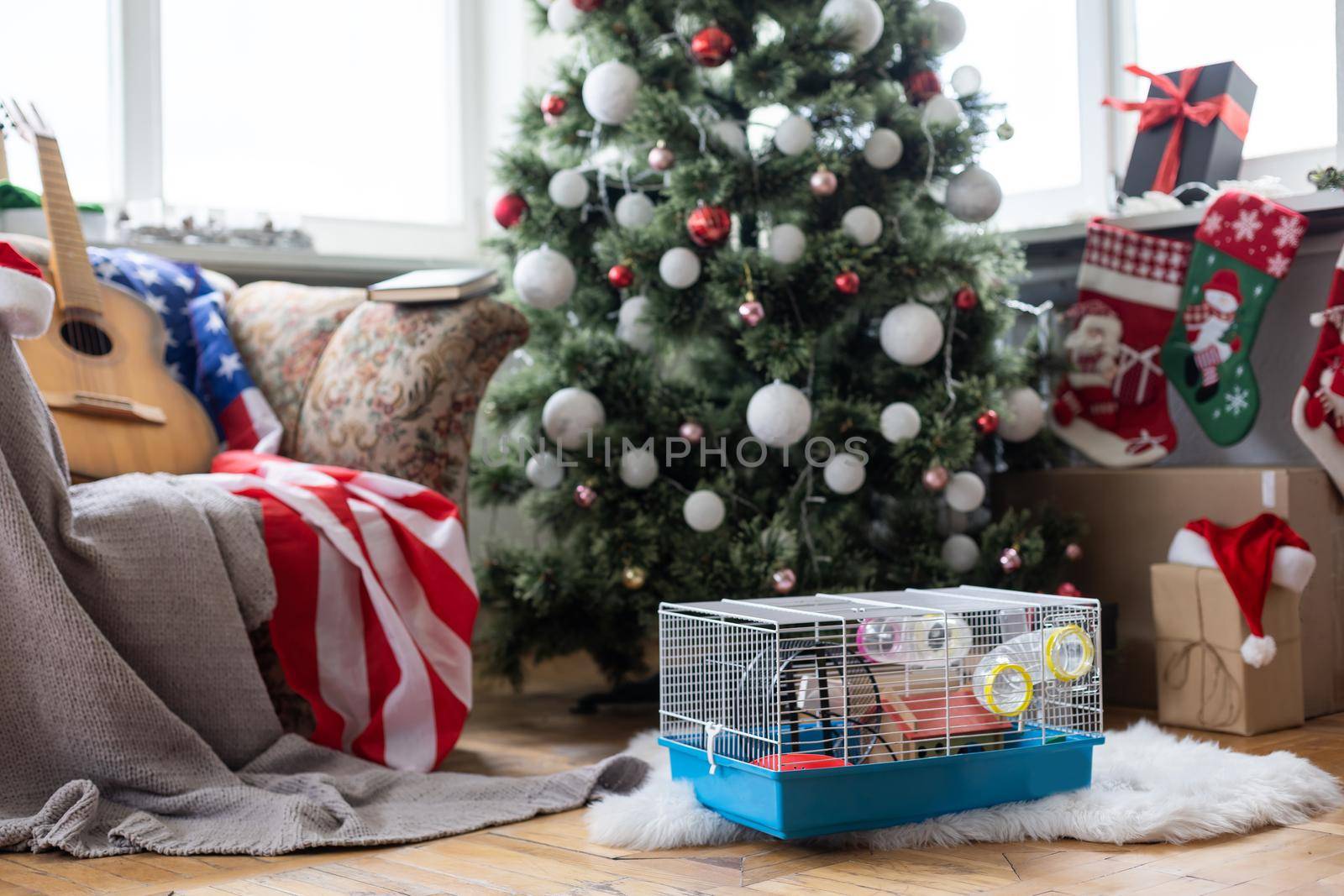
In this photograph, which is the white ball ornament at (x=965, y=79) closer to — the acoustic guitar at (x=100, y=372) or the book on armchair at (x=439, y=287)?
the book on armchair at (x=439, y=287)

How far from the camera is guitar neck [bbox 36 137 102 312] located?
6.92 feet

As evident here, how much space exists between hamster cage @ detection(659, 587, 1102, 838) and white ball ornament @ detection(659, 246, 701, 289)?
71 centimetres

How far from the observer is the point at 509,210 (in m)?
2.35

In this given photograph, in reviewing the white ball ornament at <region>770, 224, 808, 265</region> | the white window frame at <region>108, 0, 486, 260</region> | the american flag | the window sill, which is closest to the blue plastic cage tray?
the white ball ornament at <region>770, 224, 808, 265</region>

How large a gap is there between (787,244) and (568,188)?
15.3 inches

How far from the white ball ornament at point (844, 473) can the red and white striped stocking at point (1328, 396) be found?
69 cm

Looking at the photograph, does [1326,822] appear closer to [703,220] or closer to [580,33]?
[703,220]

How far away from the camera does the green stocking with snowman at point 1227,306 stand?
7.75ft

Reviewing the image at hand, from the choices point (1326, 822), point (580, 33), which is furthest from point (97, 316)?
point (1326, 822)

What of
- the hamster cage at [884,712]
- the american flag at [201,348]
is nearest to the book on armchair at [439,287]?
the american flag at [201,348]

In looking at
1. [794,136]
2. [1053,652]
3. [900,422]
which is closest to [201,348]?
[794,136]

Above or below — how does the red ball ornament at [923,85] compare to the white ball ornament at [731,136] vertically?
above

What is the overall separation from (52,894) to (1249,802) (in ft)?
4.05

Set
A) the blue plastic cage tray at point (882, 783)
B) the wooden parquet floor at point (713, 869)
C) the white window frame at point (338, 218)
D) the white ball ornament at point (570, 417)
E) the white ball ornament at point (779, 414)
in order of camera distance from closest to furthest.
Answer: the wooden parquet floor at point (713, 869) < the blue plastic cage tray at point (882, 783) < the white ball ornament at point (779, 414) < the white ball ornament at point (570, 417) < the white window frame at point (338, 218)
